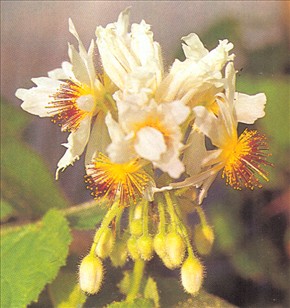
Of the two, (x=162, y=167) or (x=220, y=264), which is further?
(x=220, y=264)

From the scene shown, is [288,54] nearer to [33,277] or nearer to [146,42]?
[146,42]

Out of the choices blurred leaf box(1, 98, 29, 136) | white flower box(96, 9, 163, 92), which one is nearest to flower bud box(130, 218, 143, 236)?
white flower box(96, 9, 163, 92)

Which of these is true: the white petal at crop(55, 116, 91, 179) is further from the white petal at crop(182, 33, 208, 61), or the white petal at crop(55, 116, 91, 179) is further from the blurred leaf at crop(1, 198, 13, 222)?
the blurred leaf at crop(1, 198, 13, 222)

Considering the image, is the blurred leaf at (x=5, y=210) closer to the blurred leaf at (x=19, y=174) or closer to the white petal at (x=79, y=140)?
the blurred leaf at (x=19, y=174)

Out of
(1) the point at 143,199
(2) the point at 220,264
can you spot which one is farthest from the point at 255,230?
(1) the point at 143,199

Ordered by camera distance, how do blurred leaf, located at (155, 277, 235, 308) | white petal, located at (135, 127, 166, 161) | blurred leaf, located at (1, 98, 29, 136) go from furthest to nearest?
blurred leaf, located at (1, 98, 29, 136) → blurred leaf, located at (155, 277, 235, 308) → white petal, located at (135, 127, 166, 161)

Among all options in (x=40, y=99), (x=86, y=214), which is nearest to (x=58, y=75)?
(x=40, y=99)
